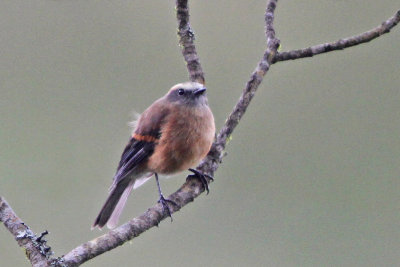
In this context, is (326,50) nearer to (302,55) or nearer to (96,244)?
(302,55)

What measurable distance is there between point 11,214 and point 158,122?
1751 millimetres

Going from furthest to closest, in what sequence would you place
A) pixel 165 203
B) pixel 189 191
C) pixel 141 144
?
pixel 141 144
pixel 189 191
pixel 165 203

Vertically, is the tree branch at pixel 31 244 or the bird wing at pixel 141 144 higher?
the bird wing at pixel 141 144

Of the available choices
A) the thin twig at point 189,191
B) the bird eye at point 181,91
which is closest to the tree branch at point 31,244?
the thin twig at point 189,191

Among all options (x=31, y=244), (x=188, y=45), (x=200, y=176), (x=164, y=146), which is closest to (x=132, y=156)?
(x=164, y=146)

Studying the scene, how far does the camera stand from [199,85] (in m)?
3.96

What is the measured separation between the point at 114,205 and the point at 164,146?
551 mm

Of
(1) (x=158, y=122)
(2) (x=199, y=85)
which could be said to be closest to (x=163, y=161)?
(1) (x=158, y=122)

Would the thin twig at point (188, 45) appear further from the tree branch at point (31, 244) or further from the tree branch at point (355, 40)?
the tree branch at point (31, 244)

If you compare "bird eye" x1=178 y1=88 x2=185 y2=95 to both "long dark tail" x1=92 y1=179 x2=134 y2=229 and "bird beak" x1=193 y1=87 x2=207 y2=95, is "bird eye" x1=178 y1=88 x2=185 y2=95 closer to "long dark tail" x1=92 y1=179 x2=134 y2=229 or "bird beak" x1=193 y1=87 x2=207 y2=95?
"bird beak" x1=193 y1=87 x2=207 y2=95

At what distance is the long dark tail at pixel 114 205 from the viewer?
388 cm

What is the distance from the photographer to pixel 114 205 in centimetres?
393

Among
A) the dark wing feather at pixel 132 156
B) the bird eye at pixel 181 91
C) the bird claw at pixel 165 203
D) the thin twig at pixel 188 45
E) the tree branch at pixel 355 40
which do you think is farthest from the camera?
the bird eye at pixel 181 91

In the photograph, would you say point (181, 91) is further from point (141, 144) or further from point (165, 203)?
point (165, 203)
